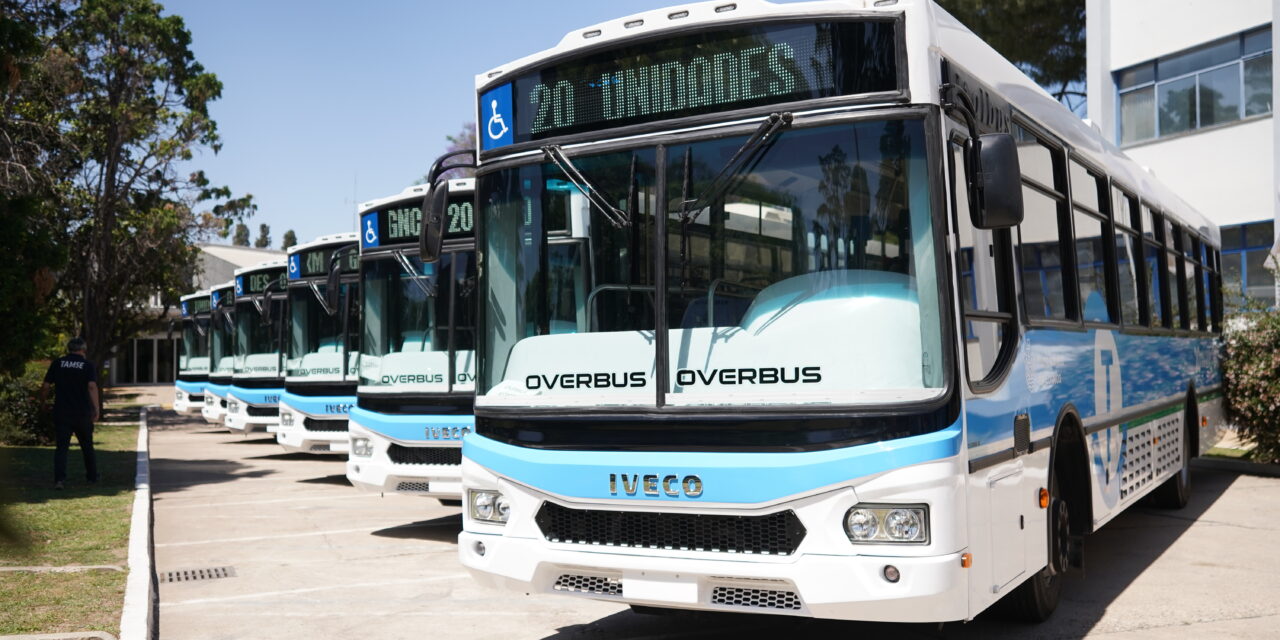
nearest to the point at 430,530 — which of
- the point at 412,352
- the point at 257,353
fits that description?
the point at 412,352

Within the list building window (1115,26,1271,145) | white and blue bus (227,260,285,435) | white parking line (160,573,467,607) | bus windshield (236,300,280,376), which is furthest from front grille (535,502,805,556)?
building window (1115,26,1271,145)

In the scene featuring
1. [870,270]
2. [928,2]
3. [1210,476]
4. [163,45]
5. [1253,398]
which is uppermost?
[163,45]

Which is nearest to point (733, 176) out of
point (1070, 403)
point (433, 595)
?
point (1070, 403)

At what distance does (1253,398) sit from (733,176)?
444 inches

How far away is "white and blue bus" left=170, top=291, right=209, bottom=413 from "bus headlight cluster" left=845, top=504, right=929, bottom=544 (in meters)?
26.7

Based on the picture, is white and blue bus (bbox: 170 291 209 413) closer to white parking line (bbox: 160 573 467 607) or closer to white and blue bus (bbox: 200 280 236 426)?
white and blue bus (bbox: 200 280 236 426)

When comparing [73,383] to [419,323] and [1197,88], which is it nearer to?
[419,323]

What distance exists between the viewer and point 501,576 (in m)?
5.63

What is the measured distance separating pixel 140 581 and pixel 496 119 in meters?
4.21

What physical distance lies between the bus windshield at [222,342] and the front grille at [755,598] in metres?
20.9

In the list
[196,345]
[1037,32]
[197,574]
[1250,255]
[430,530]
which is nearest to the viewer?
[197,574]

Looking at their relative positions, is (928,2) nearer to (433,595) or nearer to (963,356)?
(963,356)

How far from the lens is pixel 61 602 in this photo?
24.2 feet

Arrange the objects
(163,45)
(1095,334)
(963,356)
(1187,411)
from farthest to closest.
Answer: (163,45)
(1187,411)
(1095,334)
(963,356)
